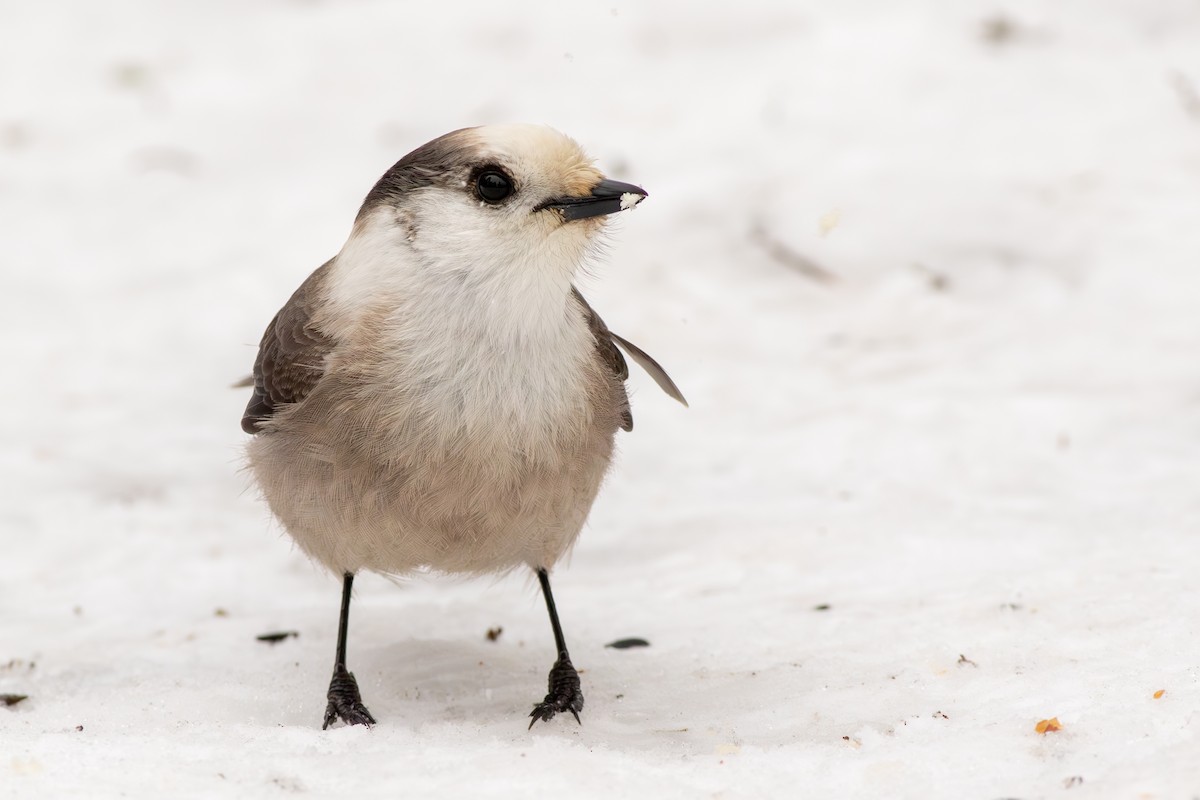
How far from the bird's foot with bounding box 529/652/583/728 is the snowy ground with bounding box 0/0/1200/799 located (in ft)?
0.16

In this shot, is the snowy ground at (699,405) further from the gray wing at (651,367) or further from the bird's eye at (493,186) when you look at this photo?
the bird's eye at (493,186)

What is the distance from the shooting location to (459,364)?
4.08 meters

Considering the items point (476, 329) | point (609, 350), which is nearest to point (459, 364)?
point (476, 329)

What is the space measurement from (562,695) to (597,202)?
62.3 inches

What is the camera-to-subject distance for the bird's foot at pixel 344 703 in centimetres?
446

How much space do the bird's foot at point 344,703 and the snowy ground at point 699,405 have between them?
12cm

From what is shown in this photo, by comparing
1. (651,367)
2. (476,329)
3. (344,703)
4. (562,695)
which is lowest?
(562,695)

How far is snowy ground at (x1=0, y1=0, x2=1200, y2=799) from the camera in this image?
390 cm

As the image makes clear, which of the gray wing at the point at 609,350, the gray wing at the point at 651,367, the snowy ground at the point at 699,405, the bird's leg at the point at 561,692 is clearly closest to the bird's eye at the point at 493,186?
the gray wing at the point at 609,350

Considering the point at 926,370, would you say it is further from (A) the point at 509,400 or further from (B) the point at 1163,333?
(A) the point at 509,400

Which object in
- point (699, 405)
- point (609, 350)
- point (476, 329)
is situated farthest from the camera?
point (699, 405)

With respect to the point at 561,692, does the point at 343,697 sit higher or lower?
higher

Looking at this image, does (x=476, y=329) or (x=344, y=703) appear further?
(x=344, y=703)

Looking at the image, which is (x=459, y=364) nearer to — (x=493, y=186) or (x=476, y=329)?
(x=476, y=329)
